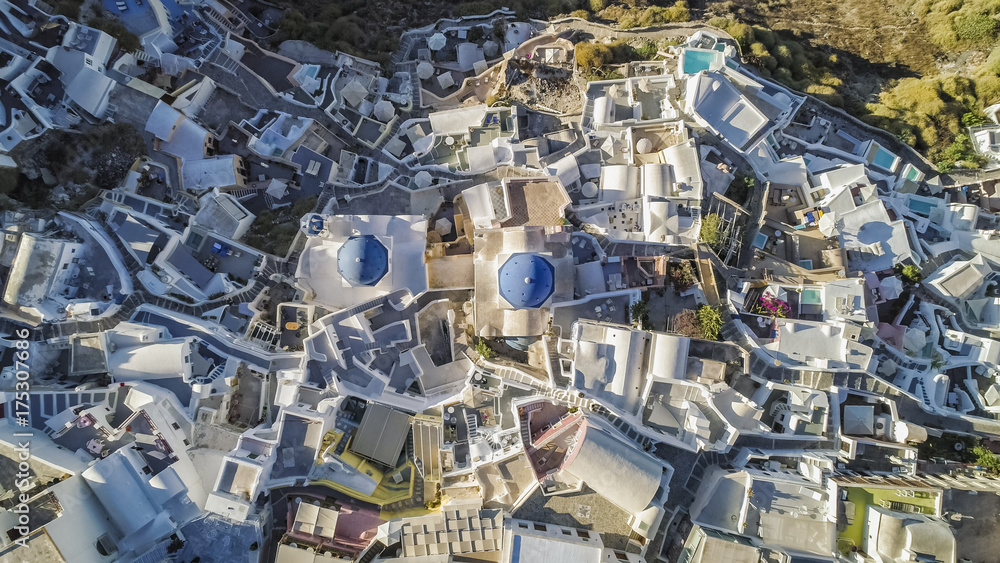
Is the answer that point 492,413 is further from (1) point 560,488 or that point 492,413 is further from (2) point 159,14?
(2) point 159,14

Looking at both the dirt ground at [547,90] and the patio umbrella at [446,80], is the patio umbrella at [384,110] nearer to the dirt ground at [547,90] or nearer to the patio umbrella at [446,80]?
the patio umbrella at [446,80]

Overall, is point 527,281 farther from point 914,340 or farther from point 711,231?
point 914,340

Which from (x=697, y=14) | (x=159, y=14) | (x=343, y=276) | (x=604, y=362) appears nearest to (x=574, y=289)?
(x=604, y=362)

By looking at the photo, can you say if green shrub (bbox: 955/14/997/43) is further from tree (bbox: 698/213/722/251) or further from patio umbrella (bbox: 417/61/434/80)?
patio umbrella (bbox: 417/61/434/80)

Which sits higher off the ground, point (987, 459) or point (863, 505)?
point (987, 459)

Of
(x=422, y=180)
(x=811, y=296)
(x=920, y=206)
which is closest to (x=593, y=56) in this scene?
(x=422, y=180)

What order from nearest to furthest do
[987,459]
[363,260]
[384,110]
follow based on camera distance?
[987,459]
[363,260]
[384,110]
